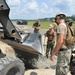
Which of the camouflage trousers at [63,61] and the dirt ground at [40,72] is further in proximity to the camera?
the dirt ground at [40,72]

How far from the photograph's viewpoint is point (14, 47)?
26.6 ft

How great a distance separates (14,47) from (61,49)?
2.14 meters

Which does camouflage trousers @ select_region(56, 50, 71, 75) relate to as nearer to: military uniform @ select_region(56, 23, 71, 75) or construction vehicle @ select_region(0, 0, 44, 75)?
military uniform @ select_region(56, 23, 71, 75)

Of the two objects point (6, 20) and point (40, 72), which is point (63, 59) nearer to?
point (6, 20)

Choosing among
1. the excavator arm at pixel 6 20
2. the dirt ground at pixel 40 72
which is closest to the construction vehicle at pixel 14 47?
the excavator arm at pixel 6 20

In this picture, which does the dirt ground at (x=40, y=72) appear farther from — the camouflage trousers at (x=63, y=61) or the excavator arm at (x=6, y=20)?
the camouflage trousers at (x=63, y=61)

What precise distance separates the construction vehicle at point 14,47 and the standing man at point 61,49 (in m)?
1.05

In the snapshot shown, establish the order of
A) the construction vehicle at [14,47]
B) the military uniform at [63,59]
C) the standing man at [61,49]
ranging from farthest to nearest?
the construction vehicle at [14,47], the military uniform at [63,59], the standing man at [61,49]

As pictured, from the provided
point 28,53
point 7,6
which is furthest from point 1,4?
point 28,53

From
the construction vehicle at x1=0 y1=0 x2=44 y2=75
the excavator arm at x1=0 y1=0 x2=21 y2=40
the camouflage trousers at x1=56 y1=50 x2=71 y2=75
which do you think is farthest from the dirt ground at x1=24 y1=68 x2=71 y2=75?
the camouflage trousers at x1=56 y1=50 x2=71 y2=75

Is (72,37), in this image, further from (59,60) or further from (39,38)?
(39,38)

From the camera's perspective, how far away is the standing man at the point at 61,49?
19.6 feet

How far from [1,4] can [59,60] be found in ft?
5.86

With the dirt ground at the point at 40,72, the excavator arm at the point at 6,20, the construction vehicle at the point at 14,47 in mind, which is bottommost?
the dirt ground at the point at 40,72
